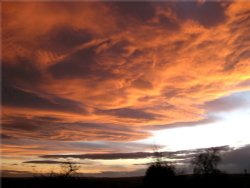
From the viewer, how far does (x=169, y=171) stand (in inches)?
1781

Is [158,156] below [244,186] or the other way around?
the other way around

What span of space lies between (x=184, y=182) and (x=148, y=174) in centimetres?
476

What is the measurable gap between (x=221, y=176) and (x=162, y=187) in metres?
10.7

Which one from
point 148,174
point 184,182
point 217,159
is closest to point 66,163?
point 148,174

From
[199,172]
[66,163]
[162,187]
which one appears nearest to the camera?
[66,163]

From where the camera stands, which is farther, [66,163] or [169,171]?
[169,171]

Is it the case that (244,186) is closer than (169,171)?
No

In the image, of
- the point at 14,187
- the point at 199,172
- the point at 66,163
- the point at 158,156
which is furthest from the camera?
the point at 14,187

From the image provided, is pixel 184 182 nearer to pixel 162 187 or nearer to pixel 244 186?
pixel 162 187

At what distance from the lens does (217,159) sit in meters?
52.5

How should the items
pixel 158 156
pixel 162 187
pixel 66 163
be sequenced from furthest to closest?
pixel 158 156 → pixel 162 187 → pixel 66 163

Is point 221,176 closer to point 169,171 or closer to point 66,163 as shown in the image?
point 169,171

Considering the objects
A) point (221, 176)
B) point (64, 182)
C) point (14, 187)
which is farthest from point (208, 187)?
point (14, 187)

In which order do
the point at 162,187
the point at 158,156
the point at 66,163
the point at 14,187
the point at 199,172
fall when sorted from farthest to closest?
the point at 14,187
the point at 199,172
the point at 158,156
the point at 162,187
the point at 66,163
